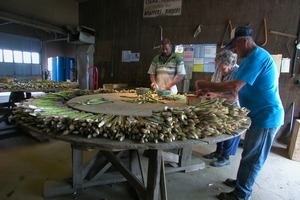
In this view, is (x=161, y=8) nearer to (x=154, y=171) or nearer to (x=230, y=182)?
(x=230, y=182)

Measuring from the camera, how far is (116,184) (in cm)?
225

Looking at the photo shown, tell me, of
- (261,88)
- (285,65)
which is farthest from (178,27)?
(261,88)

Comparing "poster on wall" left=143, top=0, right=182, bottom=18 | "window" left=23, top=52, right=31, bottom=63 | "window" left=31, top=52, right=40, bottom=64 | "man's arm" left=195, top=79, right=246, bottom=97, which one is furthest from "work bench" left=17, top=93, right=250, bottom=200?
"window" left=31, top=52, right=40, bottom=64

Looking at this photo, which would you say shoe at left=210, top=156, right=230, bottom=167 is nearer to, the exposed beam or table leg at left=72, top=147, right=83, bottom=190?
table leg at left=72, top=147, right=83, bottom=190

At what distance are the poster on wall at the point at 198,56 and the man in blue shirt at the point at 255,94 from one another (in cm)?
215

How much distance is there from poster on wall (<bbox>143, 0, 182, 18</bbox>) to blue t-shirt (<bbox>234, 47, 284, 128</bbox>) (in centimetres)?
296

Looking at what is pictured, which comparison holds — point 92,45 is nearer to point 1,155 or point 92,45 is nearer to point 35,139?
point 35,139

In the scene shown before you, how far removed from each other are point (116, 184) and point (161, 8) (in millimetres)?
3710

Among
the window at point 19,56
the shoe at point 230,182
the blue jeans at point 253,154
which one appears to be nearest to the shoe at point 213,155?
the shoe at point 230,182

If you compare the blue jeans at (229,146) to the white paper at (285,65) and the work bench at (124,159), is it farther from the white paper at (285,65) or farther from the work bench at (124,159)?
the white paper at (285,65)

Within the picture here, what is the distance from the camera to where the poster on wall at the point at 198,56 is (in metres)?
3.88

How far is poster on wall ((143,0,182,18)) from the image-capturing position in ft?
13.5

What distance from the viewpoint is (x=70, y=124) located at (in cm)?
111

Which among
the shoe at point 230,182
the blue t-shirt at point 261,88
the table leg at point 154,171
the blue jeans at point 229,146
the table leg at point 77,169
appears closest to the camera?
the table leg at point 154,171
